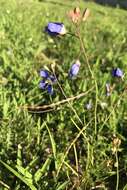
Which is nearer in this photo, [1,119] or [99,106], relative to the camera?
[1,119]

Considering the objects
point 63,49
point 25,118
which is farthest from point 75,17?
point 63,49

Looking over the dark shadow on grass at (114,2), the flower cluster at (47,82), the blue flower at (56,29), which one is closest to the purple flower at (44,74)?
the flower cluster at (47,82)

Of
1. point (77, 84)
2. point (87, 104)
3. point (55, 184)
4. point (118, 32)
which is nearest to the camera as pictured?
point (55, 184)

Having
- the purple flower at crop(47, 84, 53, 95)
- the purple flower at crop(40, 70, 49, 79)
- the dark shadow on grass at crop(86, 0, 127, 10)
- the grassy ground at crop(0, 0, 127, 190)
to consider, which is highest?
the purple flower at crop(40, 70, 49, 79)

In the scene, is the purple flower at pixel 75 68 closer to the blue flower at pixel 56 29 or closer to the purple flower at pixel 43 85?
the purple flower at pixel 43 85

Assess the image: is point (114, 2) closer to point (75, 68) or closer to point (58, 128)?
point (75, 68)

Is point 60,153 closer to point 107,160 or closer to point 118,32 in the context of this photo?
point 107,160

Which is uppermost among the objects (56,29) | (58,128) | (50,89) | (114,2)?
(56,29)

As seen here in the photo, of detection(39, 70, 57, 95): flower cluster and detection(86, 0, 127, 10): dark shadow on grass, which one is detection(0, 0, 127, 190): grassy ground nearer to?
detection(39, 70, 57, 95): flower cluster

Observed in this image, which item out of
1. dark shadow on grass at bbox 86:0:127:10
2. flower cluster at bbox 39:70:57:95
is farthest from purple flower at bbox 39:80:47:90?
dark shadow on grass at bbox 86:0:127:10

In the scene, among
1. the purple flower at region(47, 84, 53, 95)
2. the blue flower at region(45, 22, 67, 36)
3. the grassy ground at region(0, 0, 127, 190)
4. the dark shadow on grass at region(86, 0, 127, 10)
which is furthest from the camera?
the dark shadow on grass at region(86, 0, 127, 10)

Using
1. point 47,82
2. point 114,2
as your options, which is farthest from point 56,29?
point 114,2
